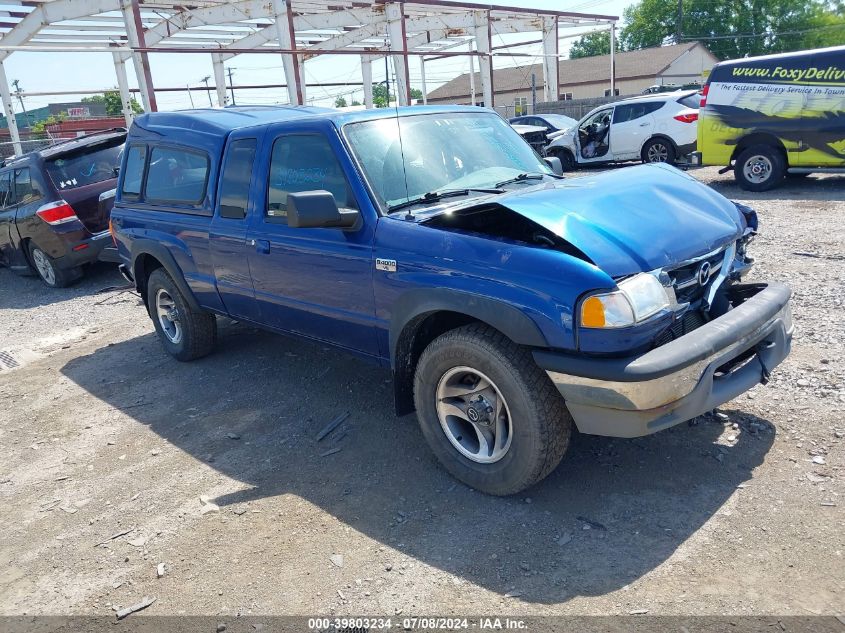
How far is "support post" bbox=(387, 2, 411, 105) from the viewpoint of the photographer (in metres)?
18.7

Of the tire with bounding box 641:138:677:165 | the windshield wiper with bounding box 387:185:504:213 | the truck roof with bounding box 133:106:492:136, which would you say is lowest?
the tire with bounding box 641:138:677:165

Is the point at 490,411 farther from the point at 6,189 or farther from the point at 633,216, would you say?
the point at 6,189

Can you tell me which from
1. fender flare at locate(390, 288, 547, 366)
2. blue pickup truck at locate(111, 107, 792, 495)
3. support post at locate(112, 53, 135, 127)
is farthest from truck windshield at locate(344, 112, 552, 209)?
support post at locate(112, 53, 135, 127)

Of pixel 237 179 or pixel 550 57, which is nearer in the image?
pixel 237 179

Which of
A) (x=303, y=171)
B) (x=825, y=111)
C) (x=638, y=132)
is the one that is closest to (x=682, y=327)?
(x=303, y=171)

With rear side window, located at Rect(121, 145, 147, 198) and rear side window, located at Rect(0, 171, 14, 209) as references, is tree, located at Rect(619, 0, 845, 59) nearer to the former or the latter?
rear side window, located at Rect(0, 171, 14, 209)

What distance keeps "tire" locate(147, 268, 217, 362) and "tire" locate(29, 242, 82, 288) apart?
3970mm

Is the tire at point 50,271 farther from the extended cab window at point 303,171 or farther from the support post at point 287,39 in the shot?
the support post at point 287,39

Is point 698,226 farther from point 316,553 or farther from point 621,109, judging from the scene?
point 621,109

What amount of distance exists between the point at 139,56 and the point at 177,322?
34.8 feet

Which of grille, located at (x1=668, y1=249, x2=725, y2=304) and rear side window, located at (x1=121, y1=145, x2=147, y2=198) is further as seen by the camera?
rear side window, located at (x1=121, y1=145, x2=147, y2=198)

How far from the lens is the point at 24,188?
30.6ft

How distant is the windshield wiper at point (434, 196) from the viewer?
150 inches

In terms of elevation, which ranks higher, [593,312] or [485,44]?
[485,44]
